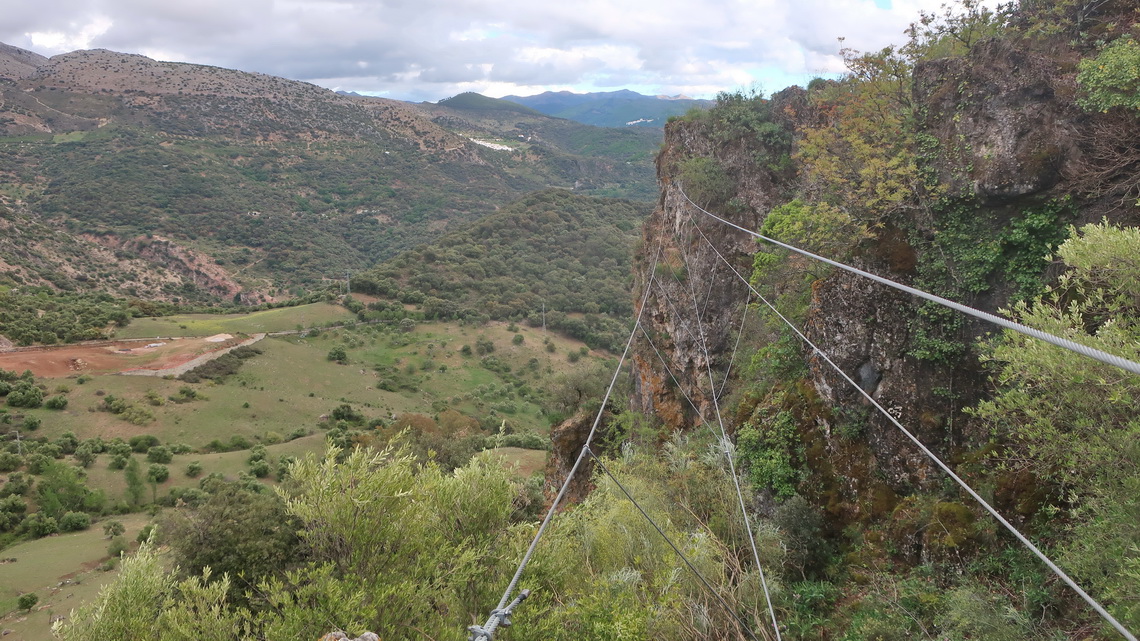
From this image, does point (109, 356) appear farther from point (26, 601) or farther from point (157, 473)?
point (26, 601)

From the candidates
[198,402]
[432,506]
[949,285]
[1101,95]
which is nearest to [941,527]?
[949,285]

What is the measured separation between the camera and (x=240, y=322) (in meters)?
60.6

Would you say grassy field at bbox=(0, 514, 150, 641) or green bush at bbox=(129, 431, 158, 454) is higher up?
grassy field at bbox=(0, 514, 150, 641)

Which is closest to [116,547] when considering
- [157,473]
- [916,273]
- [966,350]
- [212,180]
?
[157,473]

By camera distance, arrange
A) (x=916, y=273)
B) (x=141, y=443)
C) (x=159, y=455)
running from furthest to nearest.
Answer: (x=141, y=443) → (x=159, y=455) → (x=916, y=273)

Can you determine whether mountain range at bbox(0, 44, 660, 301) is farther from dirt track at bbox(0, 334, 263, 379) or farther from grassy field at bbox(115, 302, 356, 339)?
dirt track at bbox(0, 334, 263, 379)

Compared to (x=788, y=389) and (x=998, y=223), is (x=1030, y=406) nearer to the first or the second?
(x=998, y=223)

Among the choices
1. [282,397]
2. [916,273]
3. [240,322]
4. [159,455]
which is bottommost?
[282,397]

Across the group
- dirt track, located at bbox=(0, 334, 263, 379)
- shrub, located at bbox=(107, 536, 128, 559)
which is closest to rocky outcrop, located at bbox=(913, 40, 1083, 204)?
shrub, located at bbox=(107, 536, 128, 559)

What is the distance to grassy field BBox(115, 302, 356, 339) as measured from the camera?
5388 centimetres

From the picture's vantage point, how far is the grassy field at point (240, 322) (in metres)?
53.9

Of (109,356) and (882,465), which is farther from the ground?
(882,465)

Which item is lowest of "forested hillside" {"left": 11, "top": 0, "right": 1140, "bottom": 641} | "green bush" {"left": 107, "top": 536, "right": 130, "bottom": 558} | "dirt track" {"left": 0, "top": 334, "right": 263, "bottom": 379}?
"green bush" {"left": 107, "top": 536, "right": 130, "bottom": 558}

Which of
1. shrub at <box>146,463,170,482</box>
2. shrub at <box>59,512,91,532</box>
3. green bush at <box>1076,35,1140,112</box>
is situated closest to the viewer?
green bush at <box>1076,35,1140,112</box>
